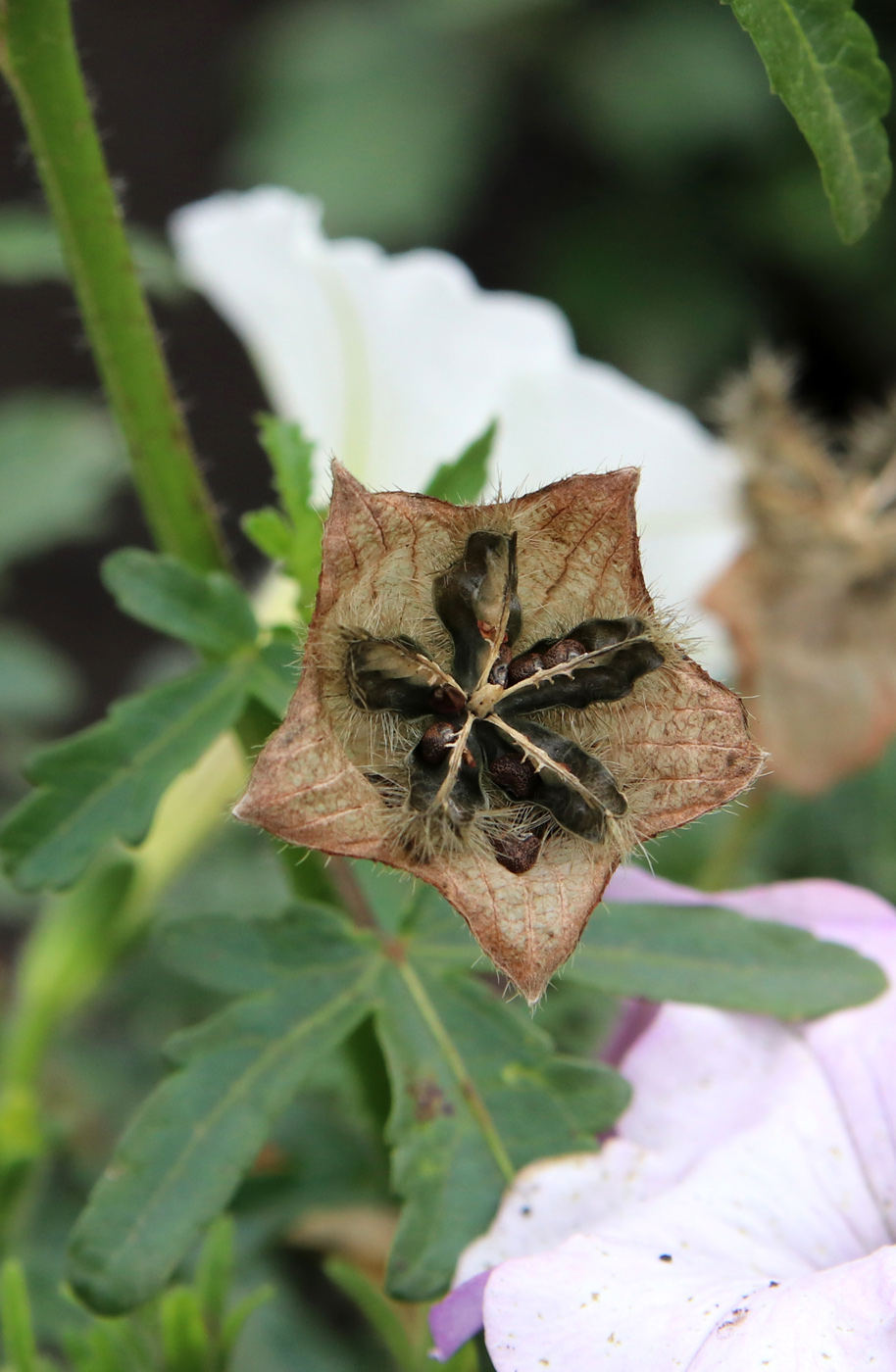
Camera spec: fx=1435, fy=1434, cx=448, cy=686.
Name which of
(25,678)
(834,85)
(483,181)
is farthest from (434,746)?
(483,181)

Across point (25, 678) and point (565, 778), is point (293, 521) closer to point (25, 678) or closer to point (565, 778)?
point (565, 778)

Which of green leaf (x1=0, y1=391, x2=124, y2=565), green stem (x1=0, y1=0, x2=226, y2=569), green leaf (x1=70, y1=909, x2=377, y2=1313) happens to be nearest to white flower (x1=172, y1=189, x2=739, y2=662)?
green stem (x1=0, y1=0, x2=226, y2=569)

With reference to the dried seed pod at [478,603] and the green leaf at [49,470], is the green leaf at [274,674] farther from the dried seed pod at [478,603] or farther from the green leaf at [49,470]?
the green leaf at [49,470]

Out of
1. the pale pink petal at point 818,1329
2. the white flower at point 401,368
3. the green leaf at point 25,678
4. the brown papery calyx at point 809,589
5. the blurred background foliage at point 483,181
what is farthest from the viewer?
the blurred background foliage at point 483,181

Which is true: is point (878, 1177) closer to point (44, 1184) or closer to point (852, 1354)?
point (852, 1354)

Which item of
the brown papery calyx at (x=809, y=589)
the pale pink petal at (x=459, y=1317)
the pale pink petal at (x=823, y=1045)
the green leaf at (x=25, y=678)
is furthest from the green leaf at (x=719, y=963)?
the green leaf at (x=25, y=678)

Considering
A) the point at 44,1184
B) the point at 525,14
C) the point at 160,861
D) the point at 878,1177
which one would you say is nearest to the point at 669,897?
the point at 878,1177
